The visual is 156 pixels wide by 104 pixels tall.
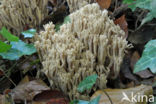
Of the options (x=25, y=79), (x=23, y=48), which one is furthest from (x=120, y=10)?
(x=25, y=79)

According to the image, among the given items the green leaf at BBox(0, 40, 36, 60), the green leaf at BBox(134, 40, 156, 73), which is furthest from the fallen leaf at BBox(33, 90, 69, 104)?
the green leaf at BBox(134, 40, 156, 73)

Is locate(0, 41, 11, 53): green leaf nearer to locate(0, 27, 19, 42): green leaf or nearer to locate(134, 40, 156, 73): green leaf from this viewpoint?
locate(0, 27, 19, 42): green leaf

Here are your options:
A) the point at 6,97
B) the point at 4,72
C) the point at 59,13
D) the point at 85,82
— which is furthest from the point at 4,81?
the point at 59,13

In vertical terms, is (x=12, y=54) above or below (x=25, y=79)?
above

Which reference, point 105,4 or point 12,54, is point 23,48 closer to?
point 12,54

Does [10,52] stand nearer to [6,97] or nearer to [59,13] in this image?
[6,97]

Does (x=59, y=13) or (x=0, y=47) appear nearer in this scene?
(x=0, y=47)

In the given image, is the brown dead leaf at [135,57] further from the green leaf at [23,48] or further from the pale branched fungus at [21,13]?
the pale branched fungus at [21,13]
